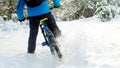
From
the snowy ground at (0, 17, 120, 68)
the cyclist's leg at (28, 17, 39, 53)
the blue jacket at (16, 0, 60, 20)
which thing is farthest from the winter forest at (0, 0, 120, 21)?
the blue jacket at (16, 0, 60, 20)

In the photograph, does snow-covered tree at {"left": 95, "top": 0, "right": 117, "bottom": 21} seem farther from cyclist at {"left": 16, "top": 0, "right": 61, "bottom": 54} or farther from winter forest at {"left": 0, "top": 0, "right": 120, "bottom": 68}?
cyclist at {"left": 16, "top": 0, "right": 61, "bottom": 54}

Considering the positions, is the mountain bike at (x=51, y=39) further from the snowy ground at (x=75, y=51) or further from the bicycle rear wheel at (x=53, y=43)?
the snowy ground at (x=75, y=51)

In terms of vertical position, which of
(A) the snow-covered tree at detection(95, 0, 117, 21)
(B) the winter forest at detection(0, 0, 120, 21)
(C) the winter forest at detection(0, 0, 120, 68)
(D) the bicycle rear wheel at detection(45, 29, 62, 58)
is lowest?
(B) the winter forest at detection(0, 0, 120, 21)

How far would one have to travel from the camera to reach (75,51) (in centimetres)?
668

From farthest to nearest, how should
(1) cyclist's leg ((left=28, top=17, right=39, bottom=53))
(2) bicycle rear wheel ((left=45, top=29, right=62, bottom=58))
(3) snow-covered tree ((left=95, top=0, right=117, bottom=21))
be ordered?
(3) snow-covered tree ((left=95, top=0, right=117, bottom=21)) → (1) cyclist's leg ((left=28, top=17, right=39, bottom=53)) → (2) bicycle rear wheel ((left=45, top=29, right=62, bottom=58))

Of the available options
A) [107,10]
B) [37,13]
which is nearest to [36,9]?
[37,13]

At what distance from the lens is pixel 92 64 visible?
609cm

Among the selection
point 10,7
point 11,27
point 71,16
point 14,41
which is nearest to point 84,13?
point 71,16

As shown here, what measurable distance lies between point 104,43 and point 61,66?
185 centimetres

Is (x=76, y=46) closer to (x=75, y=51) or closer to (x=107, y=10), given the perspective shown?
(x=75, y=51)

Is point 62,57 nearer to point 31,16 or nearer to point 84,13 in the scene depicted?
point 31,16

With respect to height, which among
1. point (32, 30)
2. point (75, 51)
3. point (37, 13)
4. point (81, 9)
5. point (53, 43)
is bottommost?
point (81, 9)

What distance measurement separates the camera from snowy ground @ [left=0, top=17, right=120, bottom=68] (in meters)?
6.19

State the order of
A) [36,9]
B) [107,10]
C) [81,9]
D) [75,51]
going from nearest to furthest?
[36,9]
[75,51]
[107,10]
[81,9]
